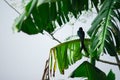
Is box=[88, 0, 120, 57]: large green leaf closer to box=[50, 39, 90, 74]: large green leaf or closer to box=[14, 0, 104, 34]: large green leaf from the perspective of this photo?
box=[14, 0, 104, 34]: large green leaf

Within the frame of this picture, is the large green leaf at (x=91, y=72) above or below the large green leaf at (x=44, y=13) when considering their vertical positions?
below

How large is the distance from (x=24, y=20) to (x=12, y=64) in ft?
3.42

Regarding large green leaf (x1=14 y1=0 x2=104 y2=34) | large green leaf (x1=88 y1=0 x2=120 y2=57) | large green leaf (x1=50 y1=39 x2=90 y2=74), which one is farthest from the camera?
large green leaf (x1=50 y1=39 x2=90 y2=74)

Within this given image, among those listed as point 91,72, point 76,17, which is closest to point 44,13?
point 76,17

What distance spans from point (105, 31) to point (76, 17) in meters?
0.24

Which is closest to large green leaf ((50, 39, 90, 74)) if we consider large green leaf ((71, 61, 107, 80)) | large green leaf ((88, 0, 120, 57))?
large green leaf ((71, 61, 107, 80))

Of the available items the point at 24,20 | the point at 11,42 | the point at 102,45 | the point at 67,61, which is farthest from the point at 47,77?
the point at 11,42

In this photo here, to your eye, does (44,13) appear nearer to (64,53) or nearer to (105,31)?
(105,31)

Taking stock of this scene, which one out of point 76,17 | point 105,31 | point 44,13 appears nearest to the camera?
point 105,31

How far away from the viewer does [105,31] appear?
683 millimetres

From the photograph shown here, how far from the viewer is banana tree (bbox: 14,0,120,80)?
0.68 meters

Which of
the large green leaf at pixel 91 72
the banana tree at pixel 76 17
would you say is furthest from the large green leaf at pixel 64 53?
the large green leaf at pixel 91 72

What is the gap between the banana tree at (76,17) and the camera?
682 mm

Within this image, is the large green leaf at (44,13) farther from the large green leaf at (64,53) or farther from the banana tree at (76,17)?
the large green leaf at (64,53)
